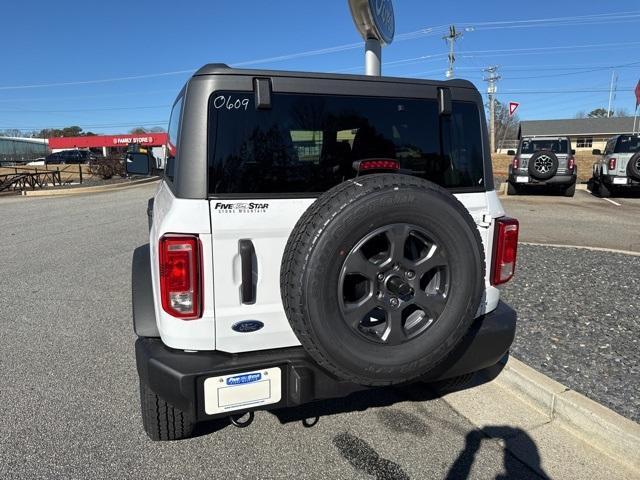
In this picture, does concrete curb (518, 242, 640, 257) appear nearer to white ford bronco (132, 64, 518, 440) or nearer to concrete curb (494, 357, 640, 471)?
concrete curb (494, 357, 640, 471)

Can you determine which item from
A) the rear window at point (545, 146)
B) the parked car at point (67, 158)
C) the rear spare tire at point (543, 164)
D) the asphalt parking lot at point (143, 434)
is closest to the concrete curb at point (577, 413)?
the asphalt parking lot at point (143, 434)

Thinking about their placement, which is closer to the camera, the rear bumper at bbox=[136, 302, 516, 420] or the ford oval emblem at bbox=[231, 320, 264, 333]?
the rear bumper at bbox=[136, 302, 516, 420]

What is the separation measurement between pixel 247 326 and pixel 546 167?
1361 cm

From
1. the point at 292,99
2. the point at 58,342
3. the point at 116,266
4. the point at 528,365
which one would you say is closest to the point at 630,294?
the point at 528,365

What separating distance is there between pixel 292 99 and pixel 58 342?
3184mm

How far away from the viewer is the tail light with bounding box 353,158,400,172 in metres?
→ 2.35

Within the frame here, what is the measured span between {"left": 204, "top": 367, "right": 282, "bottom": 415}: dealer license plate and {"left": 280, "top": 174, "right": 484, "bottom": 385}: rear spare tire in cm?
26

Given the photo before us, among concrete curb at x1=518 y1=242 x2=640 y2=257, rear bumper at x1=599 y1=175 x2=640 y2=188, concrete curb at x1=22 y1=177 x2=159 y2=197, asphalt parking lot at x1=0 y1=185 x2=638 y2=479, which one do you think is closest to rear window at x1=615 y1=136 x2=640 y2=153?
rear bumper at x1=599 y1=175 x2=640 y2=188

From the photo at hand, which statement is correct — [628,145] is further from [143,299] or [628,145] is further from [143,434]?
[143,434]

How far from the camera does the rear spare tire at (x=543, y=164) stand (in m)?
13.6

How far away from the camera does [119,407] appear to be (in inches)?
120

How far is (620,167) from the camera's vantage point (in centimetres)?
1314

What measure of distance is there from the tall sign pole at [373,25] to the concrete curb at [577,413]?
4419mm

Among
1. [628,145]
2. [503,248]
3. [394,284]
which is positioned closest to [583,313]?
[503,248]
